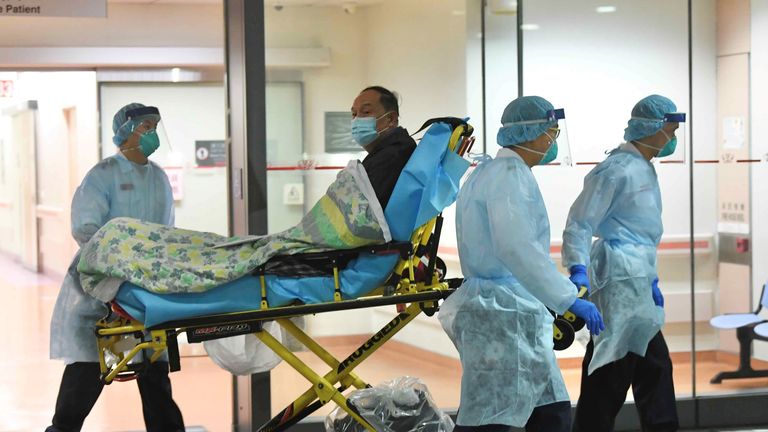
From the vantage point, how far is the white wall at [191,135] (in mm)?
7719

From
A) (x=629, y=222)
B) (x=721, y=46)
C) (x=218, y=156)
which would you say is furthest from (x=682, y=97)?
(x=218, y=156)

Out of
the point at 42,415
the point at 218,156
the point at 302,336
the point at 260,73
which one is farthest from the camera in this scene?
the point at 218,156

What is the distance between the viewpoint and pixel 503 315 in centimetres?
345

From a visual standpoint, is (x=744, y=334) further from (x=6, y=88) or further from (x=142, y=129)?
(x=6, y=88)

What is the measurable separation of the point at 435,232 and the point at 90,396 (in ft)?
5.35

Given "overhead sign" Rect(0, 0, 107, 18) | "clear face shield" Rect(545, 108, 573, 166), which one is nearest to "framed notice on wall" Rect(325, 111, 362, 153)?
"clear face shield" Rect(545, 108, 573, 166)

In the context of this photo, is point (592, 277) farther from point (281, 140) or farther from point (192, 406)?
point (192, 406)

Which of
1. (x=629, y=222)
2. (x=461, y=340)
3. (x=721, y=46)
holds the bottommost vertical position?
(x=461, y=340)

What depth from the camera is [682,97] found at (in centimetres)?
545

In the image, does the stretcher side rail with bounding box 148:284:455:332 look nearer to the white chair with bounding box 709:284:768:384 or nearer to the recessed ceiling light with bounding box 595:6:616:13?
the recessed ceiling light with bounding box 595:6:616:13

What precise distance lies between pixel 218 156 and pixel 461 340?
4577 mm

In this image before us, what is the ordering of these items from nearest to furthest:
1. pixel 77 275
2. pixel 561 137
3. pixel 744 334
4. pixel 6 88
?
pixel 77 275, pixel 561 137, pixel 744 334, pixel 6 88

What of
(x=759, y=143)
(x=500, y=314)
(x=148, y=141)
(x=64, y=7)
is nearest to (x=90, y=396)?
(x=148, y=141)

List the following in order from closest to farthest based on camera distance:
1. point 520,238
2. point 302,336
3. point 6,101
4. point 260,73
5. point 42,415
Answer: point 520,238 < point 302,336 < point 260,73 < point 42,415 < point 6,101
